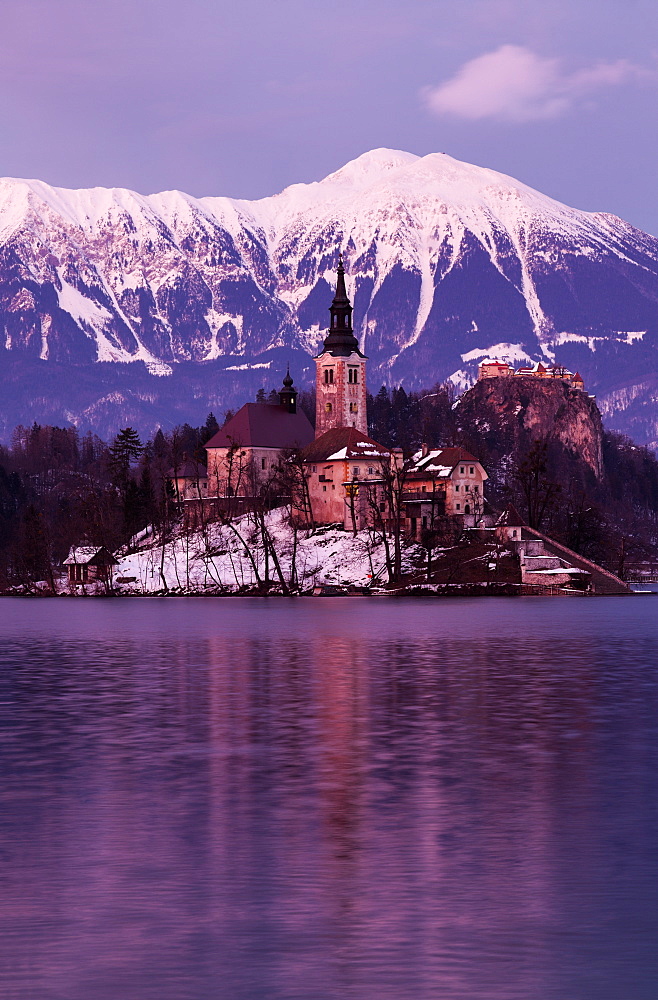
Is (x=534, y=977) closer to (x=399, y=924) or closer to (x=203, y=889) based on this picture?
(x=399, y=924)

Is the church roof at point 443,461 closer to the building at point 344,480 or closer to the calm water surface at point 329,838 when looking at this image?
the building at point 344,480

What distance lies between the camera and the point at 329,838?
26.2m

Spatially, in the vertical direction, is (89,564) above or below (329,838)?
above

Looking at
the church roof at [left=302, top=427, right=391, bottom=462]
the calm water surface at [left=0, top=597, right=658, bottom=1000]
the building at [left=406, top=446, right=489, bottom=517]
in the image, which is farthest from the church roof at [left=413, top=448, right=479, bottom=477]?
the calm water surface at [left=0, top=597, right=658, bottom=1000]

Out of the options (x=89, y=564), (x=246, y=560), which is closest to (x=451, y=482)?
(x=246, y=560)

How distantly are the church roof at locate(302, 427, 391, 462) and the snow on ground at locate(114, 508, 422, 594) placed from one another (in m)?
8.64

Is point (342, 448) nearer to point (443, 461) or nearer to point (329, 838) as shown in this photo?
point (443, 461)

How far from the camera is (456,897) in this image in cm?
2155

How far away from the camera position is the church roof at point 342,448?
18425 cm

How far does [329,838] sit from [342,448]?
161m

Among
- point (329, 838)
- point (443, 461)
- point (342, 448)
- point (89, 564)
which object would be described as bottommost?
point (329, 838)

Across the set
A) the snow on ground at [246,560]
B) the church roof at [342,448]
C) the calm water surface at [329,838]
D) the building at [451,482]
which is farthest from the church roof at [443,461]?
the calm water surface at [329,838]

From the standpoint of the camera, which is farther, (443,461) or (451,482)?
(443,461)

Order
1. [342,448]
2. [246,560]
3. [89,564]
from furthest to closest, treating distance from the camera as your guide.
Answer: [342,448], [89,564], [246,560]
